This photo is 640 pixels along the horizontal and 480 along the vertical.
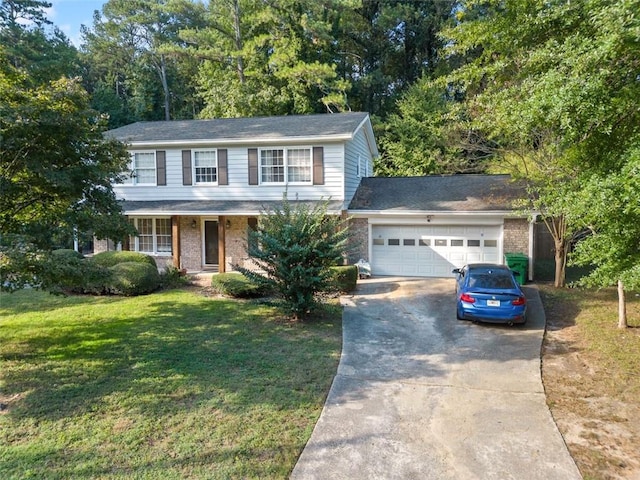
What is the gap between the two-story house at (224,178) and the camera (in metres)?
15.9

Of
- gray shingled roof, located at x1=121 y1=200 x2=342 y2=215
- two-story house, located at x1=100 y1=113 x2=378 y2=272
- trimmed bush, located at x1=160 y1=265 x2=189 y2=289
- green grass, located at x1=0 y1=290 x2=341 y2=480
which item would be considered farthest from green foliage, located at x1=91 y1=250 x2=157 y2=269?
green grass, located at x1=0 y1=290 x2=341 y2=480

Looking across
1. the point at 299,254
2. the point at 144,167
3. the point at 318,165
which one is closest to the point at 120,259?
the point at 144,167

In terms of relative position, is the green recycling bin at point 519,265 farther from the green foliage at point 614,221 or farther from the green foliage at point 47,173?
the green foliage at point 47,173

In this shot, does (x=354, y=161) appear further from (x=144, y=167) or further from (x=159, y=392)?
(x=159, y=392)

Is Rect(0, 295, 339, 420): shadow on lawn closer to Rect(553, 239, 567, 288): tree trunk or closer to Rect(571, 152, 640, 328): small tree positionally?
Rect(571, 152, 640, 328): small tree

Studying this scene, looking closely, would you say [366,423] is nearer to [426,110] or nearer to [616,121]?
[616,121]

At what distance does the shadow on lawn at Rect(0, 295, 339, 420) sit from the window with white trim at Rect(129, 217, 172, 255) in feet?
24.9

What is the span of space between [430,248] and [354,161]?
15.8ft

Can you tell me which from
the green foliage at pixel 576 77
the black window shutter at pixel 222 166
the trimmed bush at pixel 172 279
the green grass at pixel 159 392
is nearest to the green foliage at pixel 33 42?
the black window shutter at pixel 222 166

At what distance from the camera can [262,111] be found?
26.5 meters

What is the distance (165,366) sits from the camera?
742 cm

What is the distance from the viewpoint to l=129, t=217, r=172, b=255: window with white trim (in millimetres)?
17797

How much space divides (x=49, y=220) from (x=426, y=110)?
22399mm

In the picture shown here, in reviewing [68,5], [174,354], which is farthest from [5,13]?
[174,354]
